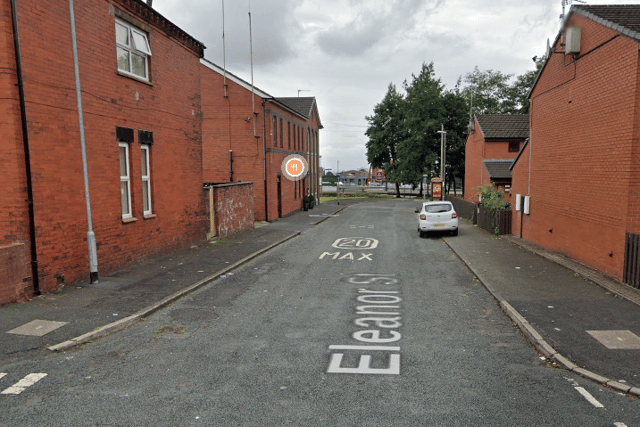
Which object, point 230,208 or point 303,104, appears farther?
point 303,104

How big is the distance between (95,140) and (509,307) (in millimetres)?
Result: 9788

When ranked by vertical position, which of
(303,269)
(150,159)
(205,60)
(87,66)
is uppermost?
(205,60)

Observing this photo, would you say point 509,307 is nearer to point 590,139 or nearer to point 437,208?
point 590,139

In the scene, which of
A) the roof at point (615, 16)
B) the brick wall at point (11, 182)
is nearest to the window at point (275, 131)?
the roof at point (615, 16)

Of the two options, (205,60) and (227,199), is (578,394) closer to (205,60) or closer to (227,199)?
(227,199)

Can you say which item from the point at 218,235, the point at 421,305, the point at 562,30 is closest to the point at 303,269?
the point at 421,305

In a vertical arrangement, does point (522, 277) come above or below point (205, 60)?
below

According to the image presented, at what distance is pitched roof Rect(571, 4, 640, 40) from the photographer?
1044 centimetres

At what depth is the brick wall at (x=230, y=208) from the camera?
18.1 meters

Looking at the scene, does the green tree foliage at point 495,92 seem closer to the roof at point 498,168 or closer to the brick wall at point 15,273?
the roof at point 498,168

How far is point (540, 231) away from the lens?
1598 centimetres

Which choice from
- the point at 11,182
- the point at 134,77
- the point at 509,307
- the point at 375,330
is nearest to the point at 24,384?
the point at 11,182

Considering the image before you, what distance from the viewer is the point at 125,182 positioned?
12320mm

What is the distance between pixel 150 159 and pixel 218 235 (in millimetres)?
5760
